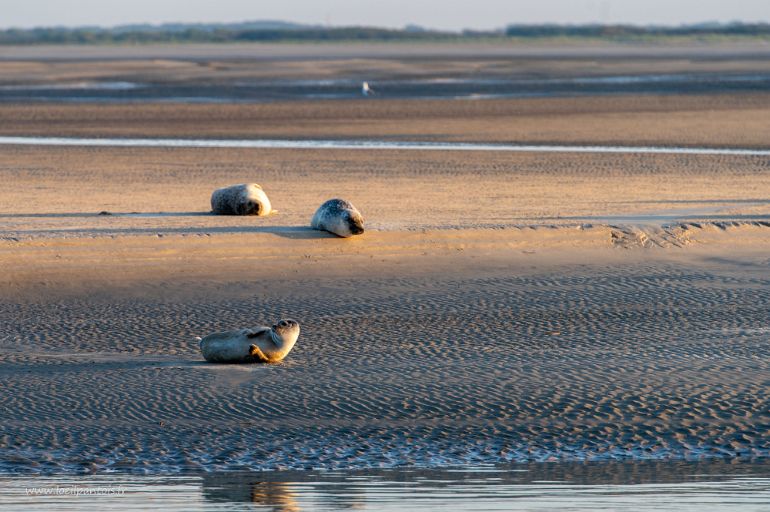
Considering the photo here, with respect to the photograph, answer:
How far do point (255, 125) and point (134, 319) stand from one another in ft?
59.1

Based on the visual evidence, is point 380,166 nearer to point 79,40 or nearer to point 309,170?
point 309,170

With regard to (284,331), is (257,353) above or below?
below

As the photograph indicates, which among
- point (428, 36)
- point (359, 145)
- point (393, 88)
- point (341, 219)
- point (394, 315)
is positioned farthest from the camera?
point (428, 36)

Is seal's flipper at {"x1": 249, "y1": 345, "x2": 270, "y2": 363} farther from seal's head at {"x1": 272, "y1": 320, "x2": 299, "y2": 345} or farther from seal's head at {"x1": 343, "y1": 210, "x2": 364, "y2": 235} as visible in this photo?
seal's head at {"x1": 343, "y1": 210, "x2": 364, "y2": 235}

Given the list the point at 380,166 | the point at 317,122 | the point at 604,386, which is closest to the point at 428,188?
the point at 380,166

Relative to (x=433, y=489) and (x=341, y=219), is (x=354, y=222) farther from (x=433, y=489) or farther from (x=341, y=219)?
(x=433, y=489)

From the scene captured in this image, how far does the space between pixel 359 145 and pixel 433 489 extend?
55.3 ft

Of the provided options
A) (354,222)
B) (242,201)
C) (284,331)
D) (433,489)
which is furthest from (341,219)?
(433,489)

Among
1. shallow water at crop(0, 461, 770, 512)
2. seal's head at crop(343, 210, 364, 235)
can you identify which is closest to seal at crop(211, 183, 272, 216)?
seal's head at crop(343, 210, 364, 235)

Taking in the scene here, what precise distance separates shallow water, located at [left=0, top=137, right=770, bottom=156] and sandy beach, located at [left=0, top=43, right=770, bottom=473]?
2.54m

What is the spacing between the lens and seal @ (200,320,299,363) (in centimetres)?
885

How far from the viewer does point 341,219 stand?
12273 mm

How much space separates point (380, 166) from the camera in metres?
19.9

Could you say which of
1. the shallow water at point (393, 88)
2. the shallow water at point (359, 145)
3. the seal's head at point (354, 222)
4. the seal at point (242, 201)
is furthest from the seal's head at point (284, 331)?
the shallow water at point (393, 88)
